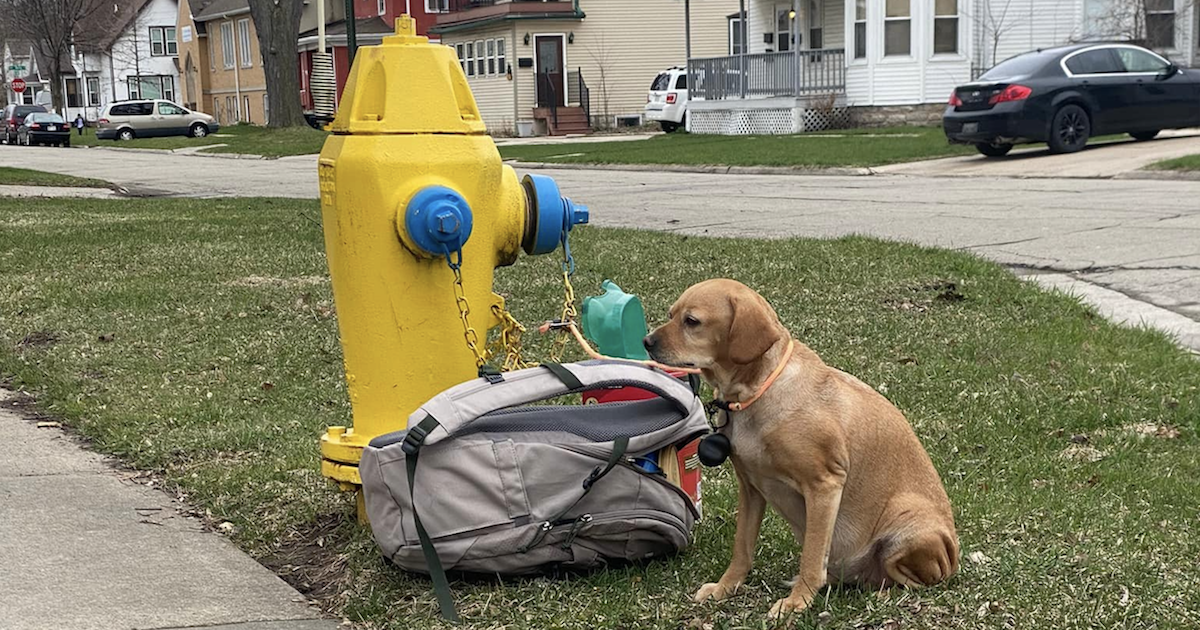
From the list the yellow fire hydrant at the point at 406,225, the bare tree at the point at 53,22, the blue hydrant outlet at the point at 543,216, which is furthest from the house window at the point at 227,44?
the yellow fire hydrant at the point at 406,225

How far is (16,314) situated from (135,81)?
72.9 m

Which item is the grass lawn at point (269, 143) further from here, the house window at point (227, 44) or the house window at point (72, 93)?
the house window at point (72, 93)

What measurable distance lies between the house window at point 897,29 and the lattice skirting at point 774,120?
1887mm

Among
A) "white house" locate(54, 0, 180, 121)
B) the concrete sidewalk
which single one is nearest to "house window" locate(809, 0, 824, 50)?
the concrete sidewalk

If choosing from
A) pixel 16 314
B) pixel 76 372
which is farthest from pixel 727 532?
pixel 16 314

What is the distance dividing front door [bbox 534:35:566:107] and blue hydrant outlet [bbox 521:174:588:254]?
130 ft

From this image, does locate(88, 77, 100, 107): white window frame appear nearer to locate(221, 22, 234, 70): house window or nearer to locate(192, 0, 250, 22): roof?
locate(192, 0, 250, 22): roof

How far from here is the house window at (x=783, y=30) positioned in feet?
116

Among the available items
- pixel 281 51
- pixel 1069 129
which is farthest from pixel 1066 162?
pixel 281 51

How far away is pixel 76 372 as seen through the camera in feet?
21.2

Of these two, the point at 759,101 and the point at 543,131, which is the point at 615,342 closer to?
the point at 759,101

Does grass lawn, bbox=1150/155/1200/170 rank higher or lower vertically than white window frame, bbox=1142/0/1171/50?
lower

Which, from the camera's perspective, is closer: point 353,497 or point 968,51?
point 353,497

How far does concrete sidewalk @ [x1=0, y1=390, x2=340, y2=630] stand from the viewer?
357cm
